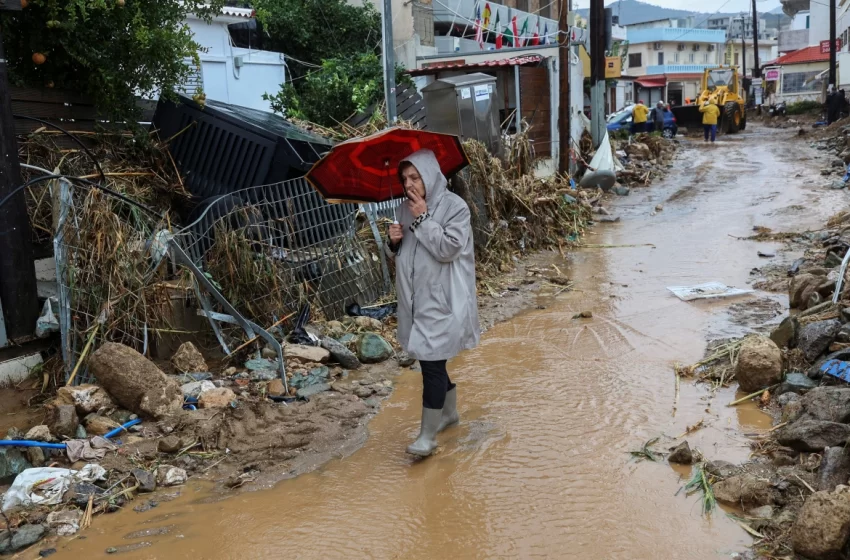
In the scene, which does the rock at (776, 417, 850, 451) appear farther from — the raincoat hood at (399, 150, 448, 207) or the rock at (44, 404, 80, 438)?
the rock at (44, 404, 80, 438)

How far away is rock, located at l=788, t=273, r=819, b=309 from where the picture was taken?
21.5 ft

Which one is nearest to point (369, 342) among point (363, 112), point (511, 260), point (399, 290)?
point (399, 290)

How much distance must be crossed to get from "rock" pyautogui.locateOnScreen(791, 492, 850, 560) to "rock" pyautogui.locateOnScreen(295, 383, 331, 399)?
3072 mm

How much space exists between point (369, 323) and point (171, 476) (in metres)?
2.66

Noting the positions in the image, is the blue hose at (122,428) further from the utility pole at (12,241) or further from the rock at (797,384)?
the rock at (797,384)

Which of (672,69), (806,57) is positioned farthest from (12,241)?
(672,69)

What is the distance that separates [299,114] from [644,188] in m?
8.38

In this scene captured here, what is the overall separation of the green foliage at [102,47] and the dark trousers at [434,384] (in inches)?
165

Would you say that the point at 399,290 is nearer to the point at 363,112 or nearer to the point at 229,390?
the point at 229,390

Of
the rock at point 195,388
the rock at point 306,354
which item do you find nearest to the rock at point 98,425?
the rock at point 195,388

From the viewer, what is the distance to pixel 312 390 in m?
5.14

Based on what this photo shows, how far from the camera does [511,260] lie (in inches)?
358

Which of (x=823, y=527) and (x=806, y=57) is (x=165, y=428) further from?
(x=806, y=57)

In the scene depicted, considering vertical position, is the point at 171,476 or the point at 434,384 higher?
the point at 434,384
